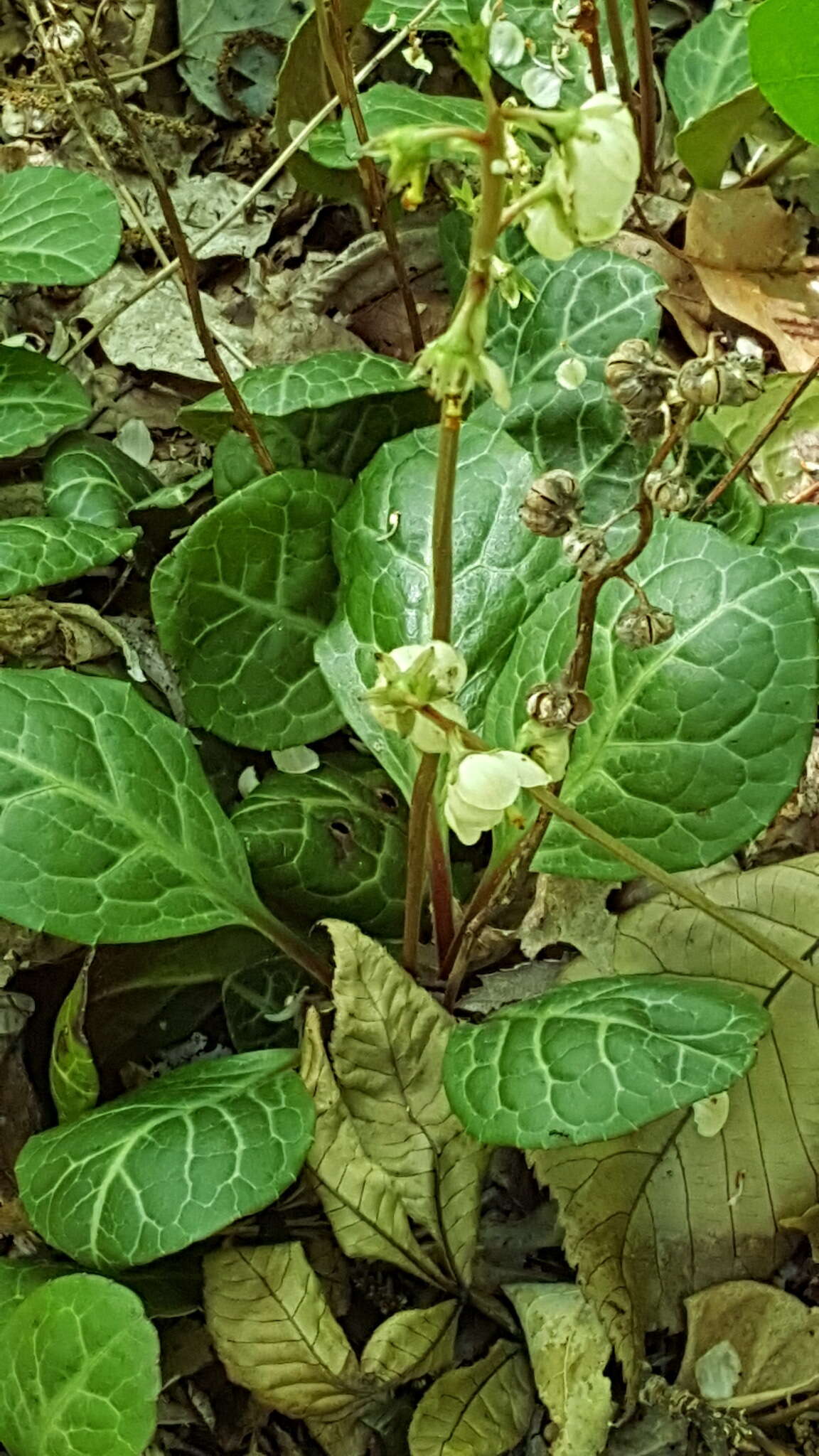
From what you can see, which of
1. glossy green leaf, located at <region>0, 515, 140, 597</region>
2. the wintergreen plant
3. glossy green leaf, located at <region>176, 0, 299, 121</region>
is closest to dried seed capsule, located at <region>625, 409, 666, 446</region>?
the wintergreen plant

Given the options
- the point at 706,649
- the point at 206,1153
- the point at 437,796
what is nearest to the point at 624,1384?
the point at 206,1153

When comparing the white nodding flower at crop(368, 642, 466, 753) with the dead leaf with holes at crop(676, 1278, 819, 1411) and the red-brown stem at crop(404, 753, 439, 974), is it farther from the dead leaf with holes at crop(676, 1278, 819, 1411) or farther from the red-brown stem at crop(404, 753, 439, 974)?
the dead leaf with holes at crop(676, 1278, 819, 1411)

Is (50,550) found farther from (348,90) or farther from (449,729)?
(449,729)

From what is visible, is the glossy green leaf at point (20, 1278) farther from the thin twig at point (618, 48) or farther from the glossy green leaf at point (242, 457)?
the thin twig at point (618, 48)

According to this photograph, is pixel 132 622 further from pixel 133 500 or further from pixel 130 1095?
pixel 130 1095

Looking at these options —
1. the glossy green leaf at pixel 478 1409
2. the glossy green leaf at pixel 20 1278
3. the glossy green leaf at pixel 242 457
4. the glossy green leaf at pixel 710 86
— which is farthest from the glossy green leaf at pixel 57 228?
the glossy green leaf at pixel 478 1409

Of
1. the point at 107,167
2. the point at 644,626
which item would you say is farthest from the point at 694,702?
the point at 107,167
